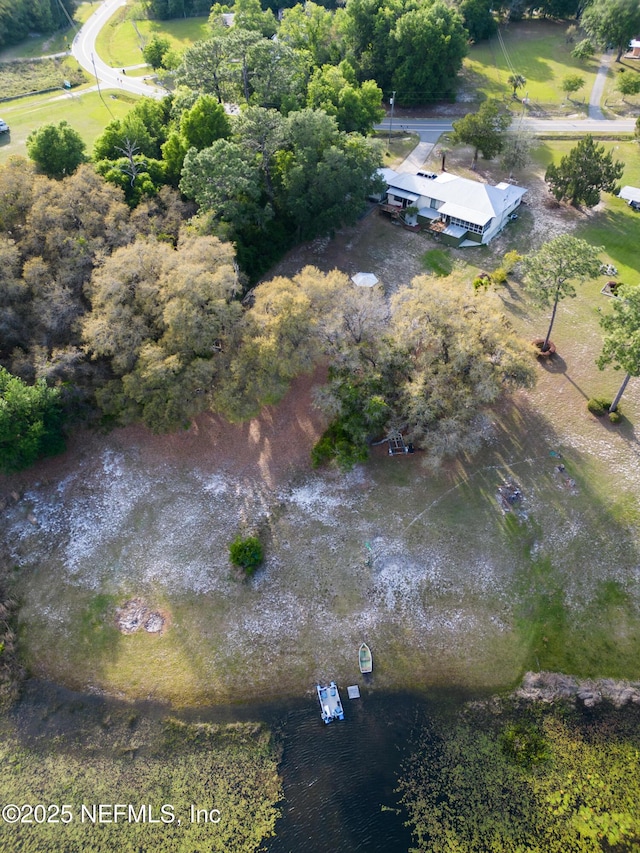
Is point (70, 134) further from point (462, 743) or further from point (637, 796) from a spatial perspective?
point (637, 796)

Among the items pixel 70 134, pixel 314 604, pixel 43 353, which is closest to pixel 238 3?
pixel 70 134

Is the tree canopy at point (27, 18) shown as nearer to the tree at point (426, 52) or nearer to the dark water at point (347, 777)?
the tree at point (426, 52)

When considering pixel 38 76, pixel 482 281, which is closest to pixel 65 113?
pixel 38 76

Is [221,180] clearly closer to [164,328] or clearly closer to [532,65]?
[164,328]

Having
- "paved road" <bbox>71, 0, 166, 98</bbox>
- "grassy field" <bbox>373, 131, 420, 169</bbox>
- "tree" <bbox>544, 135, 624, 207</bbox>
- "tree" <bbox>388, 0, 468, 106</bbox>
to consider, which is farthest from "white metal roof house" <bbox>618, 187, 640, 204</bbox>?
"paved road" <bbox>71, 0, 166, 98</bbox>

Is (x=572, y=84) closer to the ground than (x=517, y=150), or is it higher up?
higher up

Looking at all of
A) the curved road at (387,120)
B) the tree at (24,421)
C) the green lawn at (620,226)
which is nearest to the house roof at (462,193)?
the green lawn at (620,226)
